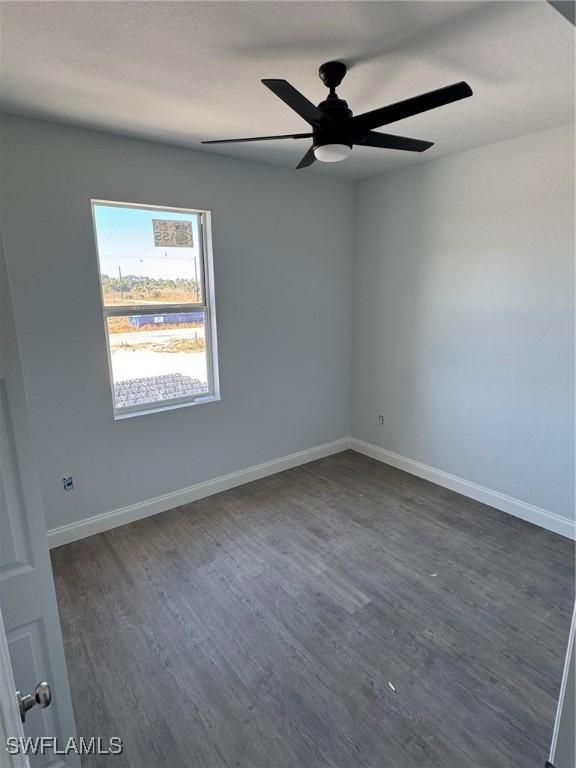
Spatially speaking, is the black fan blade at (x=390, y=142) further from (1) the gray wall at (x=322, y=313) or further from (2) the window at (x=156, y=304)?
(2) the window at (x=156, y=304)

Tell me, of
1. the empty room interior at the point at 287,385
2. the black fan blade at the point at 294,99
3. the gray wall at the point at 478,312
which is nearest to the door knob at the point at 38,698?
the empty room interior at the point at 287,385

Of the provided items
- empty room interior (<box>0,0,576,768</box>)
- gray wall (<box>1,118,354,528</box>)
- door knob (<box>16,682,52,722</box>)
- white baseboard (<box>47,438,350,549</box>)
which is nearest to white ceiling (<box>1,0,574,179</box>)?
empty room interior (<box>0,0,576,768</box>)

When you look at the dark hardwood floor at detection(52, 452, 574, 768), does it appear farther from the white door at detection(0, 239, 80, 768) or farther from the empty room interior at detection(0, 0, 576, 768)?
the white door at detection(0, 239, 80, 768)

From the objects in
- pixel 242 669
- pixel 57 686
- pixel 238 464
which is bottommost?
pixel 242 669

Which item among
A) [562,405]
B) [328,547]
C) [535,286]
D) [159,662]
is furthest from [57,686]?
[535,286]

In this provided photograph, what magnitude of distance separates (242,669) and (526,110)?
3382 mm

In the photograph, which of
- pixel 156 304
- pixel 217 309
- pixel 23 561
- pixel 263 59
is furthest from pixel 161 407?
pixel 263 59

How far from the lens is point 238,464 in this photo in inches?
146

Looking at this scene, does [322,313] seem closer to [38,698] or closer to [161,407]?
[161,407]

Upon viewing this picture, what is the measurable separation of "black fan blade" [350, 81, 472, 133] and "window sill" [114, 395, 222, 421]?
230cm

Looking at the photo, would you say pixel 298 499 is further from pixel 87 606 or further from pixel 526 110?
pixel 526 110

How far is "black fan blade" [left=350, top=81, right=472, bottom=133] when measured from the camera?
1476 mm

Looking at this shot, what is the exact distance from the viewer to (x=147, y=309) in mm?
3055

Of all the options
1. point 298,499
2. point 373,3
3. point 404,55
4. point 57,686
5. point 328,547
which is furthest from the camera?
point 298,499
